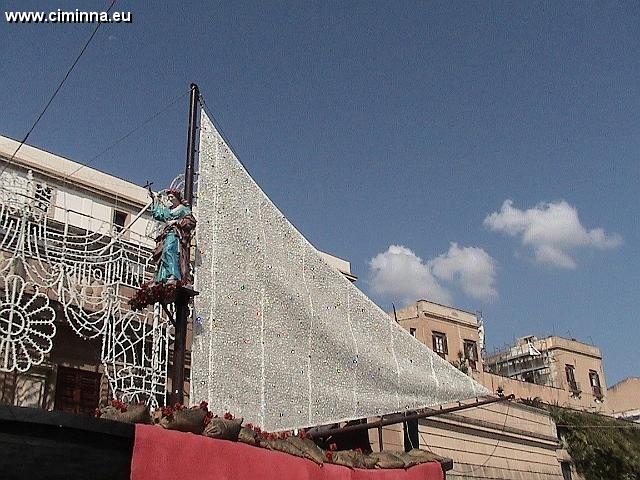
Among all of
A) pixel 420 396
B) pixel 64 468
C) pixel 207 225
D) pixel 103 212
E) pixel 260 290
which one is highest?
pixel 103 212

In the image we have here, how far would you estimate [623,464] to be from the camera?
73.6 ft

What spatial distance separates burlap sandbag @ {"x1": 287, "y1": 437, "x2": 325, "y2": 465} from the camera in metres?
7.29

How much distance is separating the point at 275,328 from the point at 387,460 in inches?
81.3

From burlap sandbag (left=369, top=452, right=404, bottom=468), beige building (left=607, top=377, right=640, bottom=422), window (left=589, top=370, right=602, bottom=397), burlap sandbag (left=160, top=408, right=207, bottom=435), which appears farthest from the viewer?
beige building (left=607, top=377, right=640, bottom=422)

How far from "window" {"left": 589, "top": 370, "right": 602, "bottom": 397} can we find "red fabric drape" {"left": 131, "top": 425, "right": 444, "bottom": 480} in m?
29.7

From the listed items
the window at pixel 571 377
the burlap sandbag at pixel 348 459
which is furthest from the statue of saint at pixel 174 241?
the window at pixel 571 377

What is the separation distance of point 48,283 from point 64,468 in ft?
17.6

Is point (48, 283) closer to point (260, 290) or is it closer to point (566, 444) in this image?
point (260, 290)

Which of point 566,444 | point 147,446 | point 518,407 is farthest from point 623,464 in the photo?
point 147,446

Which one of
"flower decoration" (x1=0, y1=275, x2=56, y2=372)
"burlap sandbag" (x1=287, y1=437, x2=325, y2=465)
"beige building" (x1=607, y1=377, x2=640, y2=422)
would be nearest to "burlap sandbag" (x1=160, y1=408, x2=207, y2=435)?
"burlap sandbag" (x1=287, y1=437, x2=325, y2=465)

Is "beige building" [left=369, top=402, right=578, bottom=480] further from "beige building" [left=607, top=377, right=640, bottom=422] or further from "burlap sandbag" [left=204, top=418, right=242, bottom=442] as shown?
"beige building" [left=607, top=377, right=640, bottom=422]

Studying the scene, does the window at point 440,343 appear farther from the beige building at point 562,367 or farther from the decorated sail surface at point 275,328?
the decorated sail surface at point 275,328

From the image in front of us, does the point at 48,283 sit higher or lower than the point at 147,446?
higher

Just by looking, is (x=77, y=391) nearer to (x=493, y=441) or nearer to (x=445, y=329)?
(x=493, y=441)
